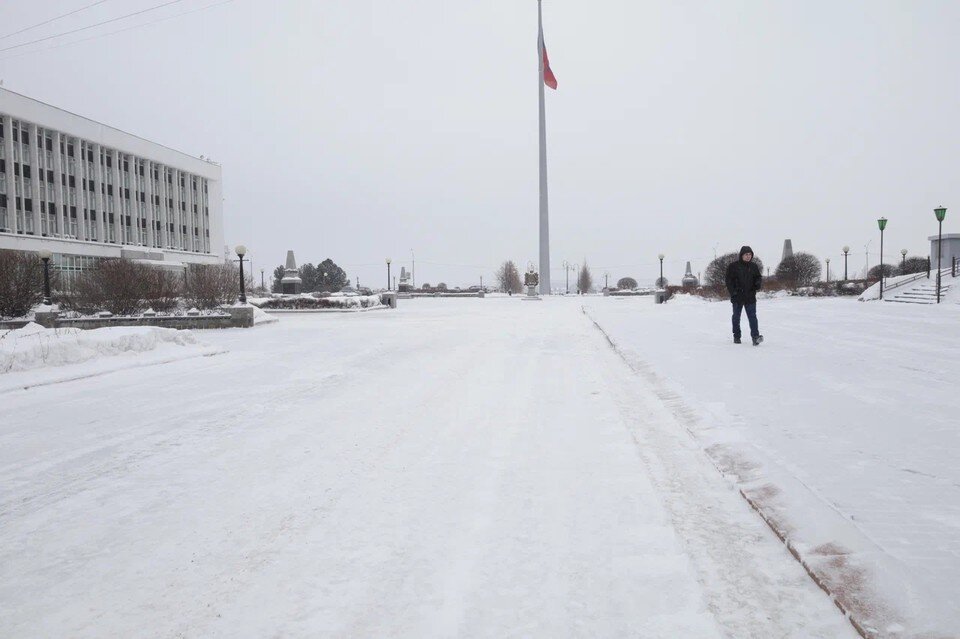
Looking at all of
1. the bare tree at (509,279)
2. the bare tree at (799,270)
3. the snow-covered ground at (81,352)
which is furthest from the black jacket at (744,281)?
the bare tree at (509,279)

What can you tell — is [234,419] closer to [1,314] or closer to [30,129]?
[1,314]

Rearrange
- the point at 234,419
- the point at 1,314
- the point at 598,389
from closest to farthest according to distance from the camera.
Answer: the point at 234,419, the point at 598,389, the point at 1,314

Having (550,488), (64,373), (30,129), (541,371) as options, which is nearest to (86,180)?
(30,129)

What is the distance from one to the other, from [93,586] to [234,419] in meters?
3.72

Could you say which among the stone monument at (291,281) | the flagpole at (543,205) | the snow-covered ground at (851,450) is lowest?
the snow-covered ground at (851,450)

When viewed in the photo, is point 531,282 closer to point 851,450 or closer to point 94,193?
point 94,193

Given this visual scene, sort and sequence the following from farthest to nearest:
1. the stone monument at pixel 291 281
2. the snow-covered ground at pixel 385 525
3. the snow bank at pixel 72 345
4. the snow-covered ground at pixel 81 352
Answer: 1. the stone monument at pixel 291 281
2. the snow bank at pixel 72 345
3. the snow-covered ground at pixel 81 352
4. the snow-covered ground at pixel 385 525

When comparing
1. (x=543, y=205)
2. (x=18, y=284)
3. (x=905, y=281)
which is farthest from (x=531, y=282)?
(x=18, y=284)

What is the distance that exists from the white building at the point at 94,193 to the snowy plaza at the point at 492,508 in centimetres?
4779

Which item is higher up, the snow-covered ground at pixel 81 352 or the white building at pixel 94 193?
the white building at pixel 94 193

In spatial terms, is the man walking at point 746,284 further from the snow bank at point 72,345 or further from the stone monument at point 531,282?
the stone monument at point 531,282

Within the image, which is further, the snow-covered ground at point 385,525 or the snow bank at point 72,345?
the snow bank at point 72,345

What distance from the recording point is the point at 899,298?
1155 inches

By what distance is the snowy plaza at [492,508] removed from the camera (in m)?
2.63
